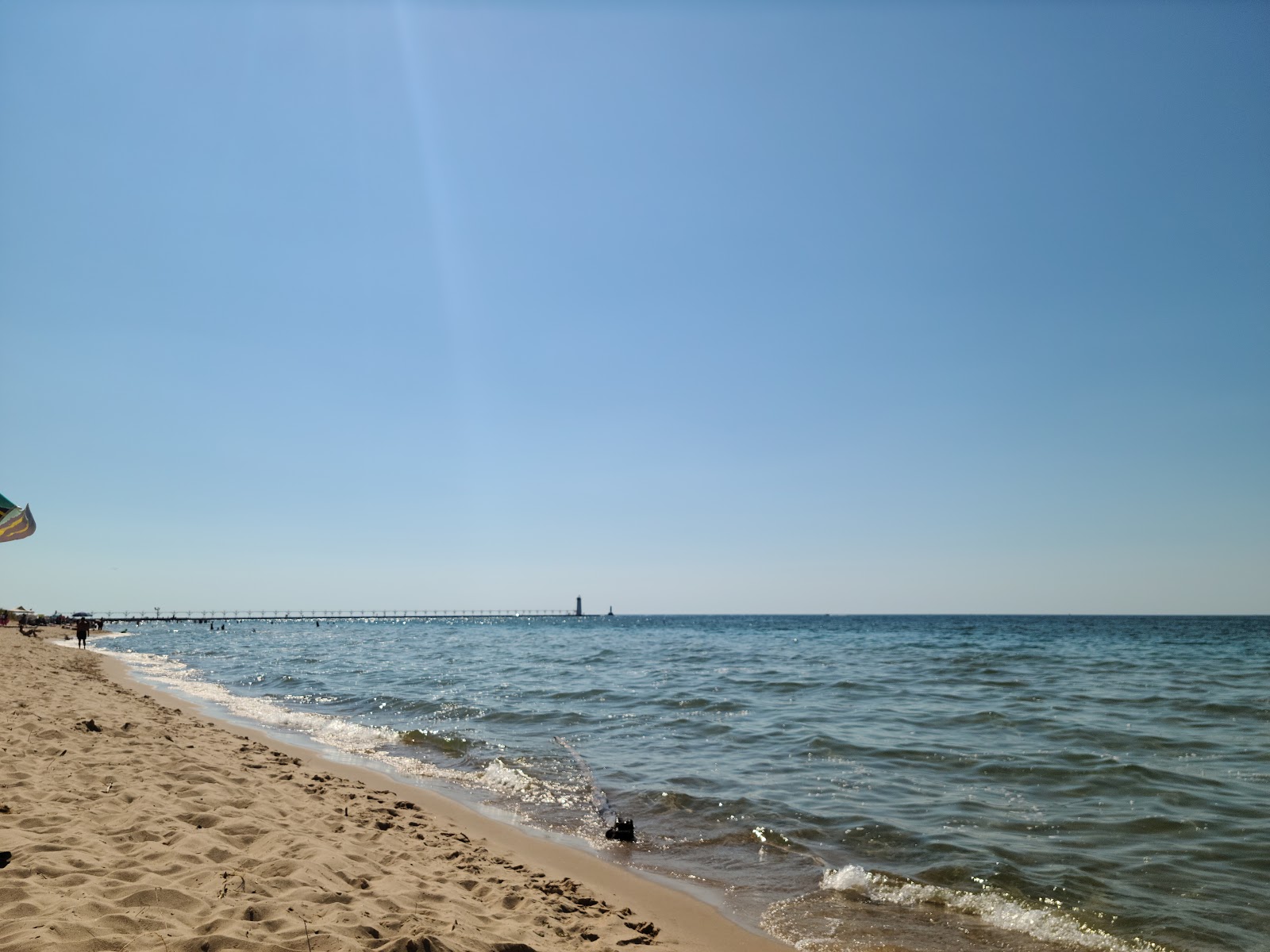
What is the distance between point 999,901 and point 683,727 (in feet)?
29.6

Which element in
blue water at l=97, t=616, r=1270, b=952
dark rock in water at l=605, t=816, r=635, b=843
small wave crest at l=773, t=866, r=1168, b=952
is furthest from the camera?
dark rock in water at l=605, t=816, r=635, b=843

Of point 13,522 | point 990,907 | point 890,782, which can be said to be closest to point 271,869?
point 990,907

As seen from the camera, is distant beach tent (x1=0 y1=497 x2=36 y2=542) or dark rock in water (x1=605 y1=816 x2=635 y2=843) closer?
dark rock in water (x1=605 y1=816 x2=635 y2=843)

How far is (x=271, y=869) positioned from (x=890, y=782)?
27.6ft

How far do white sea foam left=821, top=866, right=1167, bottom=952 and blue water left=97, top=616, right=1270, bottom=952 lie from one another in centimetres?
2

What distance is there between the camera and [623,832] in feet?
27.2

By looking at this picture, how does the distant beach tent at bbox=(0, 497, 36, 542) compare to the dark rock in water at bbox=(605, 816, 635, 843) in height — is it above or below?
above

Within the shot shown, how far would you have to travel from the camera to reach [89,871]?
5000mm

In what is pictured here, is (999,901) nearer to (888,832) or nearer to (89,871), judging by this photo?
(888,832)

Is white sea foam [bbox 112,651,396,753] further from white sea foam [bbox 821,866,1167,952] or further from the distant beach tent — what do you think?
white sea foam [bbox 821,866,1167,952]

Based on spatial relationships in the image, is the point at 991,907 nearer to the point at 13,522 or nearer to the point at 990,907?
the point at 990,907

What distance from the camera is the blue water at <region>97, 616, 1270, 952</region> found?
21.0 feet

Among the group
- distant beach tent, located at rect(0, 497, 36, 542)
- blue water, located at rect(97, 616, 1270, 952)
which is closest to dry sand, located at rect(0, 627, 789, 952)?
blue water, located at rect(97, 616, 1270, 952)

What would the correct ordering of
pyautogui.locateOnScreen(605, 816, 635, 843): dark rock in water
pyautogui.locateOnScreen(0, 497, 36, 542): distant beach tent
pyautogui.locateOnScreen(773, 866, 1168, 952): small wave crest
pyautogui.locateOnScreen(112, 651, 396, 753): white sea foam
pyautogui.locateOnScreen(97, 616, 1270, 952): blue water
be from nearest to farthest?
1. pyautogui.locateOnScreen(773, 866, 1168, 952): small wave crest
2. pyautogui.locateOnScreen(97, 616, 1270, 952): blue water
3. pyautogui.locateOnScreen(605, 816, 635, 843): dark rock in water
4. pyautogui.locateOnScreen(112, 651, 396, 753): white sea foam
5. pyautogui.locateOnScreen(0, 497, 36, 542): distant beach tent
